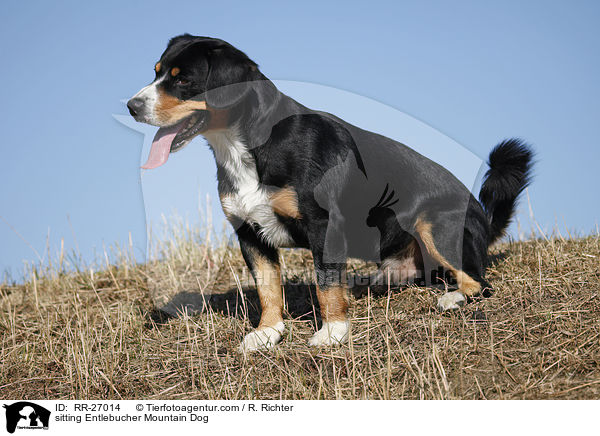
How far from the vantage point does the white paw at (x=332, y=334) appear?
3.42 metres

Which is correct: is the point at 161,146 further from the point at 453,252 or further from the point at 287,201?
the point at 453,252

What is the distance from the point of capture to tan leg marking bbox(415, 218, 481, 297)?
398 centimetres

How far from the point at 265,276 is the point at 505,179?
8.23 feet

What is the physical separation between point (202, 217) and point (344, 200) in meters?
3.96

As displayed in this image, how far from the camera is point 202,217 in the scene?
23.7 feet

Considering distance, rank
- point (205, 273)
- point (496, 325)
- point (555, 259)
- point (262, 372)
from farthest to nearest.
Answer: point (205, 273)
point (555, 259)
point (496, 325)
point (262, 372)

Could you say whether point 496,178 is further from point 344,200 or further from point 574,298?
point 344,200

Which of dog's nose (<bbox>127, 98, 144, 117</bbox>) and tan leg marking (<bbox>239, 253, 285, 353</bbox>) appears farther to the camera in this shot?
tan leg marking (<bbox>239, 253, 285, 353</bbox>)

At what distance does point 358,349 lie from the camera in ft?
11.0

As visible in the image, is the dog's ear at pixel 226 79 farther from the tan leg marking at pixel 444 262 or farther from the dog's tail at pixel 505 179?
the dog's tail at pixel 505 179

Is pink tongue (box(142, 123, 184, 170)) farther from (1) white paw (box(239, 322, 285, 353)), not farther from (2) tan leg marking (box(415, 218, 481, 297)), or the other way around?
(2) tan leg marking (box(415, 218, 481, 297))

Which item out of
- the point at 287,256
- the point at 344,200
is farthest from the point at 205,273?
the point at 344,200
